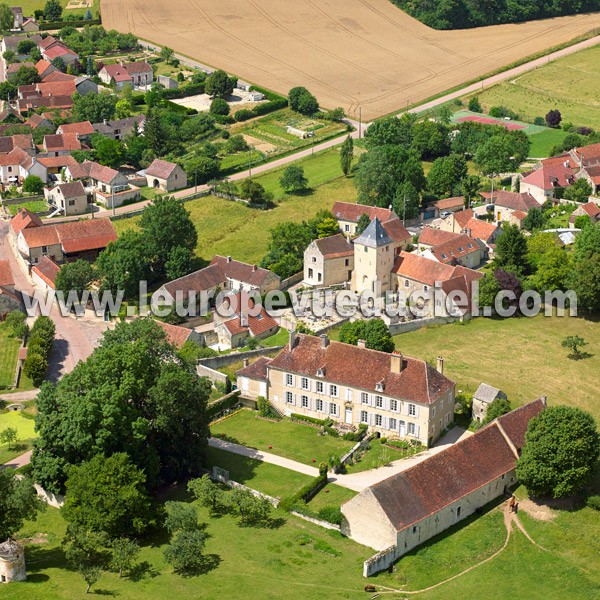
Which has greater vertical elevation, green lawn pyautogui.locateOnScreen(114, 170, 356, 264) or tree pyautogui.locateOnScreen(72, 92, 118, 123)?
tree pyautogui.locateOnScreen(72, 92, 118, 123)

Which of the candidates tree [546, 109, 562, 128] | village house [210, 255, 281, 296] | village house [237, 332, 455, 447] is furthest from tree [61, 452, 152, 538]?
tree [546, 109, 562, 128]

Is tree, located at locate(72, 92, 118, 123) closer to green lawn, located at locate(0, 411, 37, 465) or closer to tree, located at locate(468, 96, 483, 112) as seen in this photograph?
tree, located at locate(468, 96, 483, 112)

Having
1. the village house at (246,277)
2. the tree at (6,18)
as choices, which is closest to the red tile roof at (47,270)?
the village house at (246,277)

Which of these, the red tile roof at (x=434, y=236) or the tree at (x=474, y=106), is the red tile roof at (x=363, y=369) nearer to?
the red tile roof at (x=434, y=236)

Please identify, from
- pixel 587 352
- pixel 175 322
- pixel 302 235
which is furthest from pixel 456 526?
pixel 302 235

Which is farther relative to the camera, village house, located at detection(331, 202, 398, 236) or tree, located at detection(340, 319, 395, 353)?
village house, located at detection(331, 202, 398, 236)
